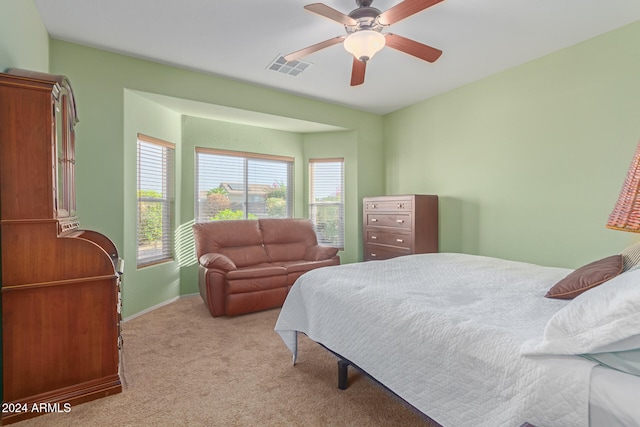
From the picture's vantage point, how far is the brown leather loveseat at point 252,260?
339 cm

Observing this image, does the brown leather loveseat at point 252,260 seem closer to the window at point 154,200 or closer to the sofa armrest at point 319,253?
the sofa armrest at point 319,253

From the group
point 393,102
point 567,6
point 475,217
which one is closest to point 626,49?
point 567,6

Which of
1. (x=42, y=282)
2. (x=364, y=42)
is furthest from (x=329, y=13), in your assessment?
(x=42, y=282)

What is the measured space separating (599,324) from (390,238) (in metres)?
3.38

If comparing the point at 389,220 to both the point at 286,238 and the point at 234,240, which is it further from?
the point at 234,240

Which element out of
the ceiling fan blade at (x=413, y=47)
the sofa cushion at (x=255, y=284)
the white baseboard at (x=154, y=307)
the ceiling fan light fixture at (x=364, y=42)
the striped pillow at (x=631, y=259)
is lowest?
the white baseboard at (x=154, y=307)

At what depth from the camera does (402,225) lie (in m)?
4.11

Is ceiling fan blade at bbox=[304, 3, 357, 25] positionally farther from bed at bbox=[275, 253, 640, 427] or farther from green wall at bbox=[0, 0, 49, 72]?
green wall at bbox=[0, 0, 49, 72]

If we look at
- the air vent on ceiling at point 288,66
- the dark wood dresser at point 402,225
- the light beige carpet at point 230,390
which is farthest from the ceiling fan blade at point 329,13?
the dark wood dresser at point 402,225

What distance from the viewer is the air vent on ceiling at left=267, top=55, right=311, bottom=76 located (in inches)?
131

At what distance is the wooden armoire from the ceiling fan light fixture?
Answer: 1865mm

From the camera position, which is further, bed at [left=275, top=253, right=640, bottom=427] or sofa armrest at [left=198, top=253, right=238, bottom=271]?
sofa armrest at [left=198, top=253, right=238, bottom=271]

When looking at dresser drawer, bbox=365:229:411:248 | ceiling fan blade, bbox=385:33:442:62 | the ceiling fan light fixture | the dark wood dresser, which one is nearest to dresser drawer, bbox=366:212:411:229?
the dark wood dresser

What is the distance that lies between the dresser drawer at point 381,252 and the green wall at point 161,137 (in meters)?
0.31
